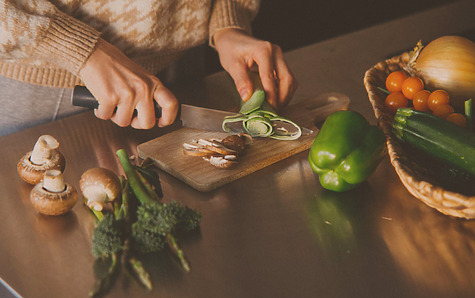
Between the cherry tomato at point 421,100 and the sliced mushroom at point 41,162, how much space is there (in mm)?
893

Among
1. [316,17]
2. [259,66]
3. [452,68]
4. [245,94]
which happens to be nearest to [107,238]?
[245,94]

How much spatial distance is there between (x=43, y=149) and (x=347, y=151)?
0.68 m

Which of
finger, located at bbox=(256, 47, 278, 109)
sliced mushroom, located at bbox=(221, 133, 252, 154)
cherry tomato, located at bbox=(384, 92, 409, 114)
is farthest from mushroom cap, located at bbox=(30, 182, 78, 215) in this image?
cherry tomato, located at bbox=(384, 92, 409, 114)

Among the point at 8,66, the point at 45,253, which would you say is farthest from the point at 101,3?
the point at 45,253

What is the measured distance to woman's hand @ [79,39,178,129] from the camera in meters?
1.22

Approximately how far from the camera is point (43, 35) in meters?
1.19

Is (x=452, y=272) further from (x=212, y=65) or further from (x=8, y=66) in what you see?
(x=212, y=65)

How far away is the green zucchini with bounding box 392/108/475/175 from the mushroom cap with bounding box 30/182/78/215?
76cm

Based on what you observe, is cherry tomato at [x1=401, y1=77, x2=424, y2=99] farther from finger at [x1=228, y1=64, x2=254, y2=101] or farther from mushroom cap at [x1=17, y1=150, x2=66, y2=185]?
mushroom cap at [x1=17, y1=150, x2=66, y2=185]

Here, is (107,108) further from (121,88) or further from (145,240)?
(145,240)

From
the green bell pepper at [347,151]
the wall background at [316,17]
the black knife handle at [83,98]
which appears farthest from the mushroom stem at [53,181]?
the wall background at [316,17]

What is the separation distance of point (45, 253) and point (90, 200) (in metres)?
0.13

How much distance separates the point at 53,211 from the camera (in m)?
1.02

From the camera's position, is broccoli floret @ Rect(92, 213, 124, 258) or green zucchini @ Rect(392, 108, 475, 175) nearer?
broccoli floret @ Rect(92, 213, 124, 258)
